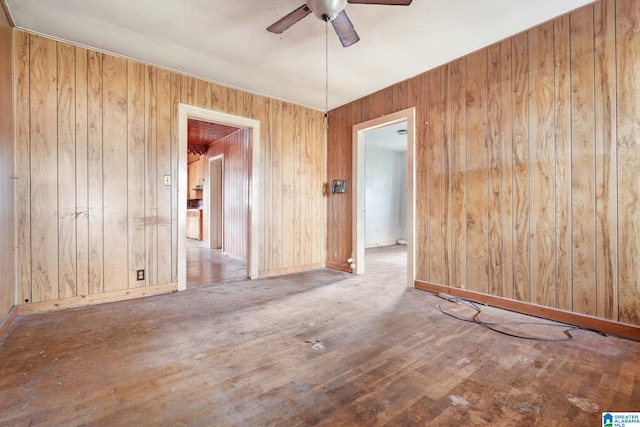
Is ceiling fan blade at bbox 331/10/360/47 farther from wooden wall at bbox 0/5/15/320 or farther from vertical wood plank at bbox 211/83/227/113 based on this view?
wooden wall at bbox 0/5/15/320

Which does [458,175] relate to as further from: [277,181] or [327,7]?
[277,181]

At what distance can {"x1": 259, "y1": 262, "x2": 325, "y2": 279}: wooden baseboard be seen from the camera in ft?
13.8

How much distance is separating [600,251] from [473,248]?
98cm

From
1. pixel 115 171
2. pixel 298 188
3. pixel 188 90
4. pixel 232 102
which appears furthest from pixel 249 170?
pixel 115 171

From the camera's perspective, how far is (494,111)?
288 centimetres

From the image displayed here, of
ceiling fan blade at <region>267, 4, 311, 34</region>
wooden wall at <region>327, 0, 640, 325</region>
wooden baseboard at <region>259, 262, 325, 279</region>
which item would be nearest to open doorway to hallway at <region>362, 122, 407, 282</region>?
wooden baseboard at <region>259, 262, 325, 279</region>

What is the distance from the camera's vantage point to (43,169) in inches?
106

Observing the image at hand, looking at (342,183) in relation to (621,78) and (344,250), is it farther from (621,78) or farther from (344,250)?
(621,78)

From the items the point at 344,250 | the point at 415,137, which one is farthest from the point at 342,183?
the point at 415,137

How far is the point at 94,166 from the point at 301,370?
2.88 meters

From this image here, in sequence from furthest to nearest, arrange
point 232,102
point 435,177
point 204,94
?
point 232,102, point 204,94, point 435,177

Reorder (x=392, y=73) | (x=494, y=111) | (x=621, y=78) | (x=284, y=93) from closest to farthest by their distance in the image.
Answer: (x=621, y=78), (x=494, y=111), (x=392, y=73), (x=284, y=93)

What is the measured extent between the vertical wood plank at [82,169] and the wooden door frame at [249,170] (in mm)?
859

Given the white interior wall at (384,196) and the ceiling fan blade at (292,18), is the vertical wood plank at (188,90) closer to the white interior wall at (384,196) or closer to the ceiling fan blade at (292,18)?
the ceiling fan blade at (292,18)
